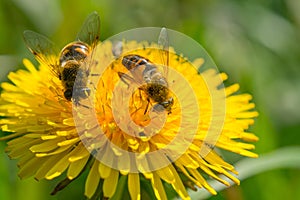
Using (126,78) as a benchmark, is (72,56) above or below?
above

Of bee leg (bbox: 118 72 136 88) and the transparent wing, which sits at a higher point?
the transparent wing

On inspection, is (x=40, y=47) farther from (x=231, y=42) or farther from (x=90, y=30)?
(x=231, y=42)

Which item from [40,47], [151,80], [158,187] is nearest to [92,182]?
[158,187]

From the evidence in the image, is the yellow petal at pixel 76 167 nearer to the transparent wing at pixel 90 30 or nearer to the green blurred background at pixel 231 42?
the green blurred background at pixel 231 42

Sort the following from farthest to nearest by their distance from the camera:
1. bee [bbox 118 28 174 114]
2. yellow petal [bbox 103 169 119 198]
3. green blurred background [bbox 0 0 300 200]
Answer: green blurred background [bbox 0 0 300 200], bee [bbox 118 28 174 114], yellow petal [bbox 103 169 119 198]

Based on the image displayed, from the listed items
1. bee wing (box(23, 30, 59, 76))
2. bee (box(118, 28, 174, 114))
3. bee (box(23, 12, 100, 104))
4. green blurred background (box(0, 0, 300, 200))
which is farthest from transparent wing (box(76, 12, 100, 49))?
green blurred background (box(0, 0, 300, 200))

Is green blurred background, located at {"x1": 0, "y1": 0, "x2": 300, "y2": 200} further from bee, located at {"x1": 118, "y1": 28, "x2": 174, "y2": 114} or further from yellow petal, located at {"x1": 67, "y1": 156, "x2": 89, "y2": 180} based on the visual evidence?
bee, located at {"x1": 118, "y1": 28, "x2": 174, "y2": 114}

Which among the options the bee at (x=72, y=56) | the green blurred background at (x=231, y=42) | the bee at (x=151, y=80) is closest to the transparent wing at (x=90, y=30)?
the bee at (x=72, y=56)
